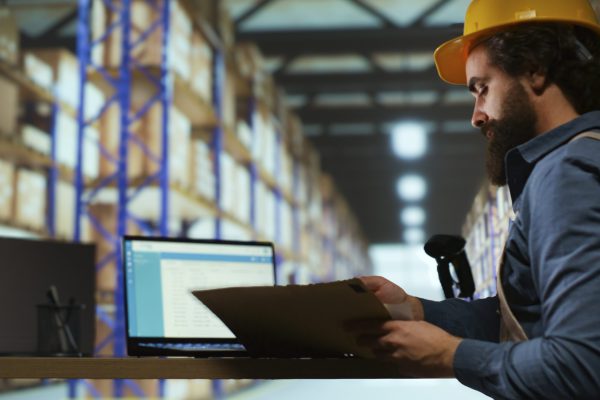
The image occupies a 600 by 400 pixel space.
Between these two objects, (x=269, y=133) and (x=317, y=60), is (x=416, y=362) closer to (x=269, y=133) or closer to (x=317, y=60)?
(x=269, y=133)

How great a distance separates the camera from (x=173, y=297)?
2189 mm

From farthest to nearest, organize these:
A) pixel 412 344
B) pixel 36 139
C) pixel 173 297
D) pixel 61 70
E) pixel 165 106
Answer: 1. pixel 61 70
2. pixel 36 139
3. pixel 165 106
4. pixel 173 297
5. pixel 412 344

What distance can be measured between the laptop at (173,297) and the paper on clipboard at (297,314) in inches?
19.9

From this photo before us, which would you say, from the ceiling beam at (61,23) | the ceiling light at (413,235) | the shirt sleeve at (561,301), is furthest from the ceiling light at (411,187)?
the shirt sleeve at (561,301)

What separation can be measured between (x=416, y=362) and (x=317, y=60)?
9433 millimetres

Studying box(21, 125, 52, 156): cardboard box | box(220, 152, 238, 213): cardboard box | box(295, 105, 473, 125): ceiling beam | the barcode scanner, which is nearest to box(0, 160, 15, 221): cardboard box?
box(21, 125, 52, 156): cardboard box

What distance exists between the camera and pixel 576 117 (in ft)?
4.76

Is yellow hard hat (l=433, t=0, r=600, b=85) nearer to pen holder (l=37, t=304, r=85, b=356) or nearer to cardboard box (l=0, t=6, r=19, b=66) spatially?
pen holder (l=37, t=304, r=85, b=356)

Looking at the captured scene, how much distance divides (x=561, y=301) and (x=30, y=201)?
232 inches

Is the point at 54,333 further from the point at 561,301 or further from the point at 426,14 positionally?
the point at 426,14

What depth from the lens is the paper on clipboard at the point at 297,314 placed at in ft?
4.66

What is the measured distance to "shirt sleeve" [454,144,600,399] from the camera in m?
1.18

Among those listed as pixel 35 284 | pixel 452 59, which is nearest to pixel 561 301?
pixel 452 59

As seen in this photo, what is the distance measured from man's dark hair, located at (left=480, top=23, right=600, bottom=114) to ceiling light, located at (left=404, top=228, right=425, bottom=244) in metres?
23.9
